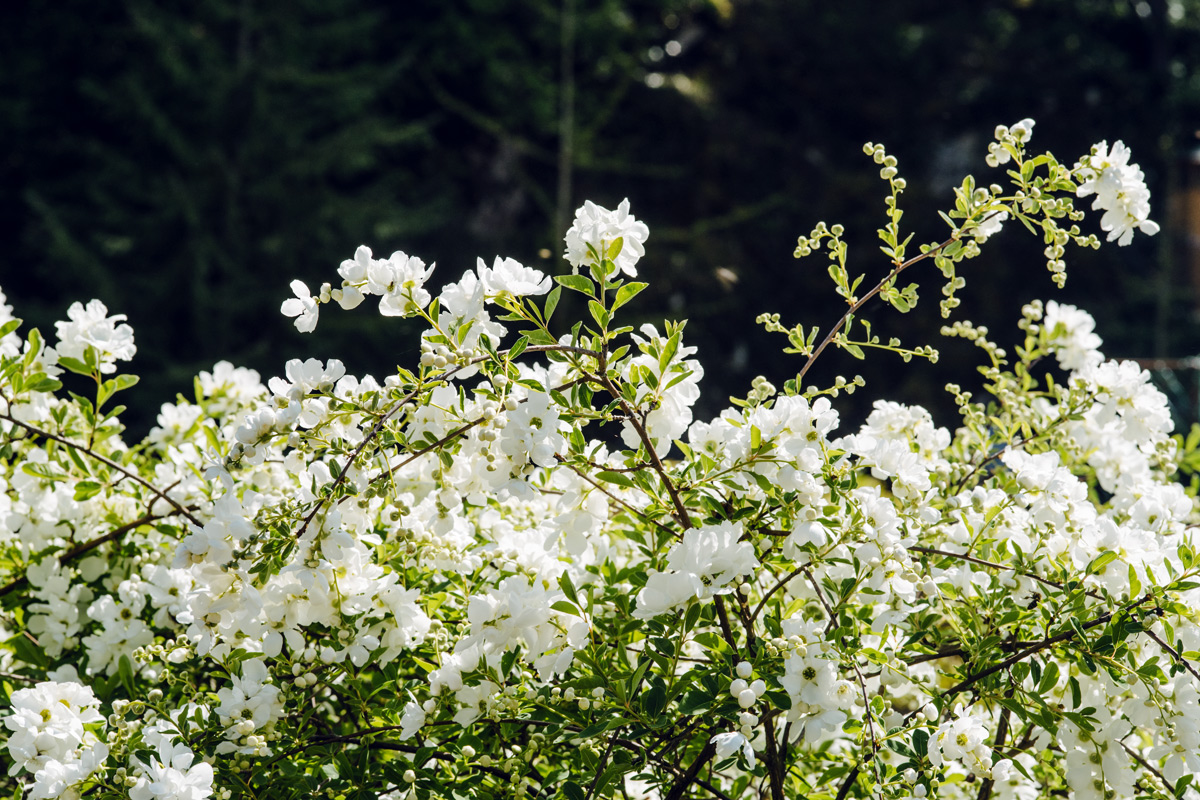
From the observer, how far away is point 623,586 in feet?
5.27

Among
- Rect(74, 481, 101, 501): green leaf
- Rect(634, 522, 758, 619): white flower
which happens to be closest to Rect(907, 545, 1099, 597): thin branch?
Rect(634, 522, 758, 619): white flower

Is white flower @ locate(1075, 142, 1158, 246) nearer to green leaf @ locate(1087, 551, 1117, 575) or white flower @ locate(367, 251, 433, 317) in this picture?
green leaf @ locate(1087, 551, 1117, 575)

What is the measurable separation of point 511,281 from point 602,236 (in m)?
0.12

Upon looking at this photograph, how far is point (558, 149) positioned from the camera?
11.6 m

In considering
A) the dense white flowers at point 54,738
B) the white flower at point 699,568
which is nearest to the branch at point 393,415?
the white flower at point 699,568

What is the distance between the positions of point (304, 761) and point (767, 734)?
1.91 feet

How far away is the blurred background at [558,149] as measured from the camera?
973 cm

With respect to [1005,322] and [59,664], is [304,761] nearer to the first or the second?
[59,664]

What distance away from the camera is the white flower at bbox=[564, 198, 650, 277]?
1176 millimetres

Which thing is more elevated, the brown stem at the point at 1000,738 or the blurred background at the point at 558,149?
the blurred background at the point at 558,149

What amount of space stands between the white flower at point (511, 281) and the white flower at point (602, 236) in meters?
0.04

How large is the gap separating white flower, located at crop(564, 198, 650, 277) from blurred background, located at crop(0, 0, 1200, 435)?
7.99 m

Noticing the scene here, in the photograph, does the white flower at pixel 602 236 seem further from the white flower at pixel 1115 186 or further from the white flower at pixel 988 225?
the white flower at pixel 1115 186

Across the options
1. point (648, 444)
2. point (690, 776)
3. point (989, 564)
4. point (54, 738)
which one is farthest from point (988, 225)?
point (54, 738)
